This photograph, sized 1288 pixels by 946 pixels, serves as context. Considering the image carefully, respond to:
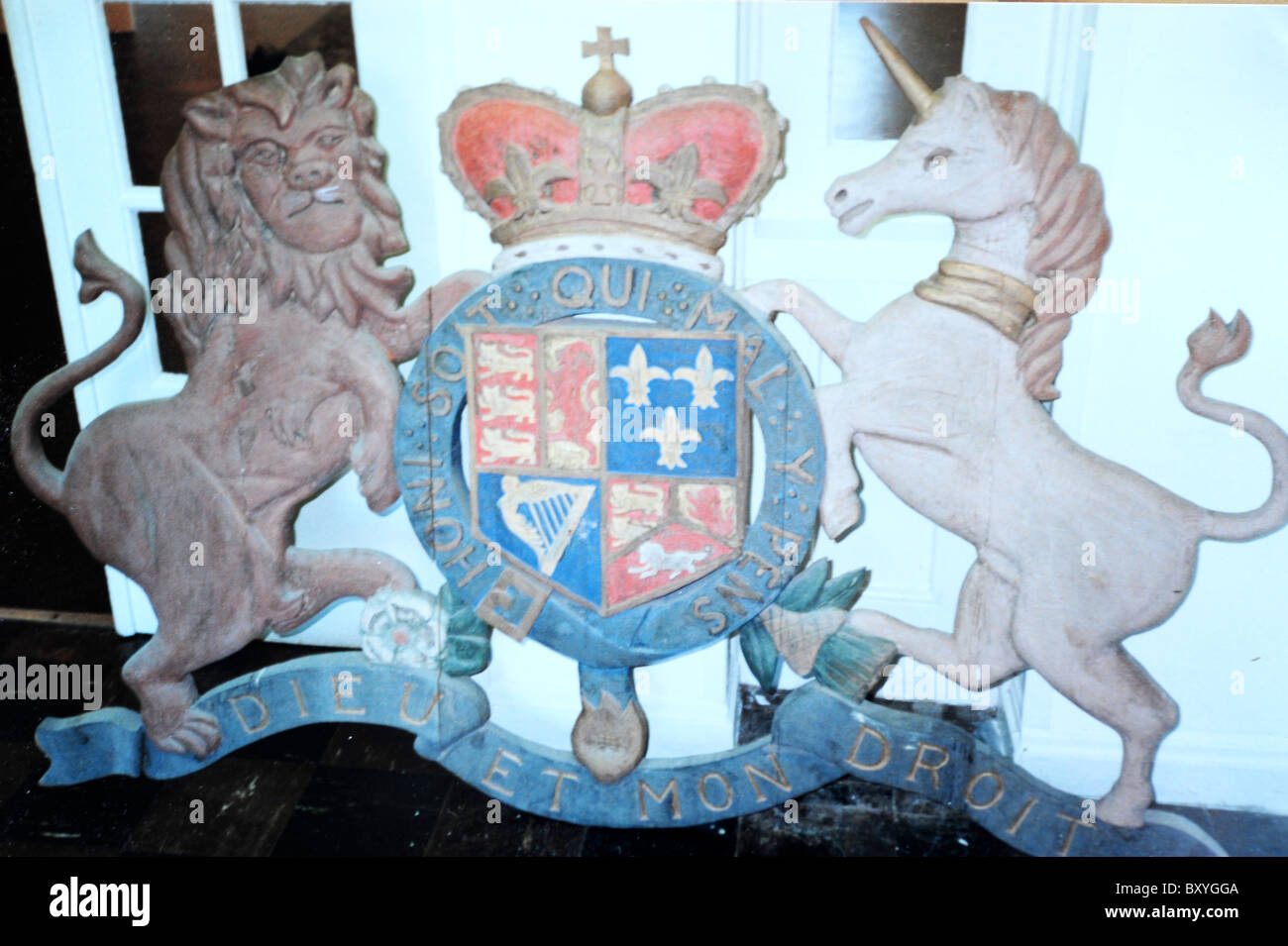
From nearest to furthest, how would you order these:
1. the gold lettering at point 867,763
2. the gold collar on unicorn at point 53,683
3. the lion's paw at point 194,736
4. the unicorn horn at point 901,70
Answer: the unicorn horn at point 901,70, the gold lettering at point 867,763, the lion's paw at point 194,736, the gold collar on unicorn at point 53,683

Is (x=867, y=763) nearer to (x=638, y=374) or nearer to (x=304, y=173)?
(x=638, y=374)

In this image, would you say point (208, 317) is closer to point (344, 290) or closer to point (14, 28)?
point (344, 290)

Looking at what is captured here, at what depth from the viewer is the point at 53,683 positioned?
Answer: 11.9 ft

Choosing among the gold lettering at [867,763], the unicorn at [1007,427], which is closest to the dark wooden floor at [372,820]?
the gold lettering at [867,763]

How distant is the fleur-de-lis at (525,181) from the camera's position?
2475mm

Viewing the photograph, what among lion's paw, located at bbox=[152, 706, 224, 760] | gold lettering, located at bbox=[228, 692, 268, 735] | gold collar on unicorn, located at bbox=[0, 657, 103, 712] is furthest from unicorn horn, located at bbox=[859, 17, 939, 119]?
gold collar on unicorn, located at bbox=[0, 657, 103, 712]

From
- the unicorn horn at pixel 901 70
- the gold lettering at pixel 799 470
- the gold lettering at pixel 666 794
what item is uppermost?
the unicorn horn at pixel 901 70

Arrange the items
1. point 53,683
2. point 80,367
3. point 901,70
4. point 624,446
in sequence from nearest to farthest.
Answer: point 901,70
point 624,446
point 80,367
point 53,683

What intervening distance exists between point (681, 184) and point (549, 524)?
80 centimetres

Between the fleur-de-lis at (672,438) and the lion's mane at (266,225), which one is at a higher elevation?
the lion's mane at (266,225)

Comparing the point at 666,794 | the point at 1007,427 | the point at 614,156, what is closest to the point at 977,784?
the point at 666,794

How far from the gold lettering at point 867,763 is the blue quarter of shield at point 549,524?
680 mm

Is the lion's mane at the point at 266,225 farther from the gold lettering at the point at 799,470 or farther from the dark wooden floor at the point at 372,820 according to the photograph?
the dark wooden floor at the point at 372,820

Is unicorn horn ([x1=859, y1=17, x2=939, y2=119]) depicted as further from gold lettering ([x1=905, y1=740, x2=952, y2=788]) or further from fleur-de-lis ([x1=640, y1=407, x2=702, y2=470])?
gold lettering ([x1=905, y1=740, x2=952, y2=788])
